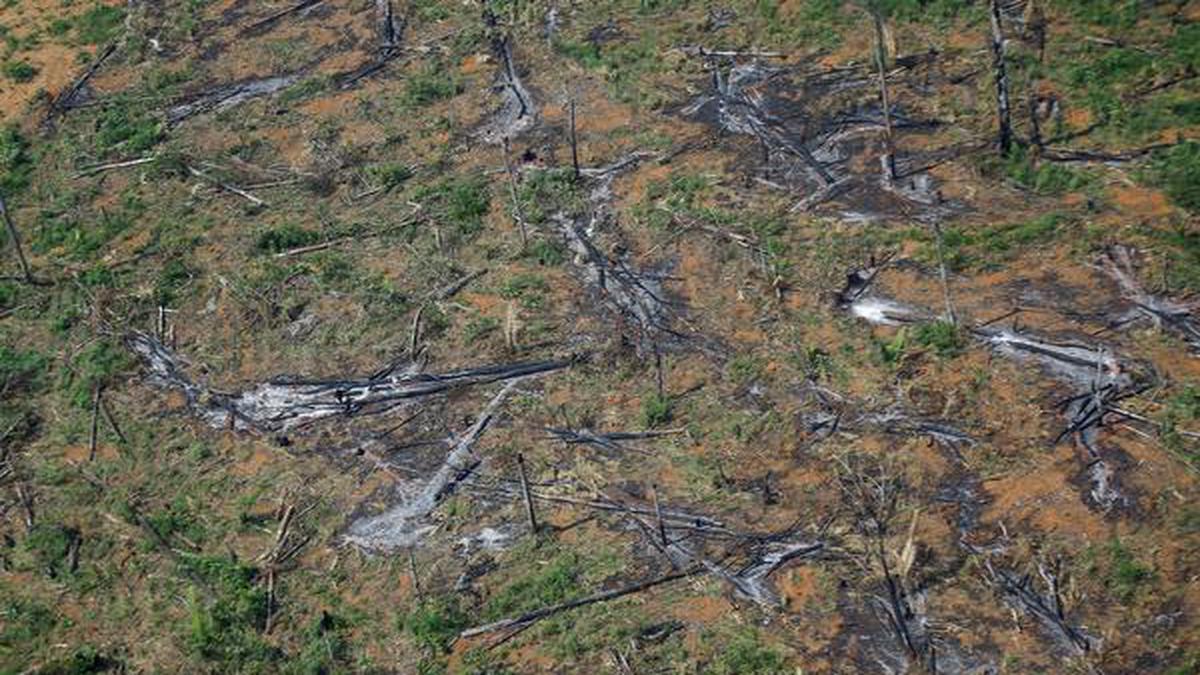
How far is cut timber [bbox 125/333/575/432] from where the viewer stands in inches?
611

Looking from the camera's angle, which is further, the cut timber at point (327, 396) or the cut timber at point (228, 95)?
the cut timber at point (228, 95)

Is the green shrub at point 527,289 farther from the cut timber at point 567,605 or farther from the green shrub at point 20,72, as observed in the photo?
the green shrub at point 20,72

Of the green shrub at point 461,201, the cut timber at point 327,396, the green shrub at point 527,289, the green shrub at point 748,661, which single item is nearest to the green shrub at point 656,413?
the cut timber at point 327,396

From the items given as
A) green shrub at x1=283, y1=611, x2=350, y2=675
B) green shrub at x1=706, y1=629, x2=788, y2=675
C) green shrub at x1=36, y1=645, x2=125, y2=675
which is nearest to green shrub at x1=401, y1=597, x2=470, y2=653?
green shrub at x1=283, y1=611, x2=350, y2=675

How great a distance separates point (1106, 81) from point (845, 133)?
11.1ft

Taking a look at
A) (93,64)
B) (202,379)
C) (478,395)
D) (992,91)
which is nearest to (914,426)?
(478,395)

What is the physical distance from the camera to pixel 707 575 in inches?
516

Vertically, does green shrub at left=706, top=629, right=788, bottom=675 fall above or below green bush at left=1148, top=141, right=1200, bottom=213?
below

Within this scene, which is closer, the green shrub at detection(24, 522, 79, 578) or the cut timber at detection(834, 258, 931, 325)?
the green shrub at detection(24, 522, 79, 578)

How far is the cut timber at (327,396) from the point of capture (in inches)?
611

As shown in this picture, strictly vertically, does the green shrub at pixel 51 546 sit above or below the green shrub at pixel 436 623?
above

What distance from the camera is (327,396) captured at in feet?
51.5

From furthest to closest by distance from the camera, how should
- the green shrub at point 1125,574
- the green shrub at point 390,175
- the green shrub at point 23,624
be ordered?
1. the green shrub at point 390,175
2. the green shrub at point 23,624
3. the green shrub at point 1125,574

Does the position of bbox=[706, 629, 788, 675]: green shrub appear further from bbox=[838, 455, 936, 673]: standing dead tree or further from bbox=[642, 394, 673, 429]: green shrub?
bbox=[642, 394, 673, 429]: green shrub
